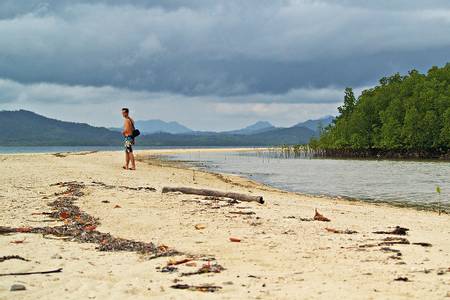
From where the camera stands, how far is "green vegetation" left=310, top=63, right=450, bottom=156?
3378 inches

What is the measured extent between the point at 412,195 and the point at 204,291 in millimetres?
21768

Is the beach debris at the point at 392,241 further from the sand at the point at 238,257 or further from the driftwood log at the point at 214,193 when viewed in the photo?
the driftwood log at the point at 214,193

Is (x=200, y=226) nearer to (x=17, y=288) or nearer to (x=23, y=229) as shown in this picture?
(x=23, y=229)

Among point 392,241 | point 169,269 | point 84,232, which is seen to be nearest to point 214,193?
point 84,232

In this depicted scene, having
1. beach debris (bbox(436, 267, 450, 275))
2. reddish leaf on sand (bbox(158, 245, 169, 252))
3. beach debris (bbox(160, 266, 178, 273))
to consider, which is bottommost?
beach debris (bbox(436, 267, 450, 275))

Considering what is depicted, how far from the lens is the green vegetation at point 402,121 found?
85.8m

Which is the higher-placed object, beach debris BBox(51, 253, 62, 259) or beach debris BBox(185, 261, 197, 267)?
beach debris BBox(51, 253, 62, 259)

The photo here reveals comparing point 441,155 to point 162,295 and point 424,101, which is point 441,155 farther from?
point 162,295

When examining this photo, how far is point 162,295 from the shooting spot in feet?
20.1

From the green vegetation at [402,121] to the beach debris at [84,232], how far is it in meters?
79.6

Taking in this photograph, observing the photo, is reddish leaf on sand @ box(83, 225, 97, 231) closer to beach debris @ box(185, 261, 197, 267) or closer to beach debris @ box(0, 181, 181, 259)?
beach debris @ box(0, 181, 181, 259)

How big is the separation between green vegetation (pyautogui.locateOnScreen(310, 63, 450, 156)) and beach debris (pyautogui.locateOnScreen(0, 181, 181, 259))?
3136 inches

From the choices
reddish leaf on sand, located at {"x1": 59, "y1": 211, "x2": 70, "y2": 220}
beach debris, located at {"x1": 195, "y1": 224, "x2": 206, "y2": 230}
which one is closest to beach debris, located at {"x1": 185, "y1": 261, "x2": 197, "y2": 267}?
beach debris, located at {"x1": 195, "y1": 224, "x2": 206, "y2": 230}

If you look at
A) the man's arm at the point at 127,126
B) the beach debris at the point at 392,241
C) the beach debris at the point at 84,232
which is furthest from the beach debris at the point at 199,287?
the man's arm at the point at 127,126
